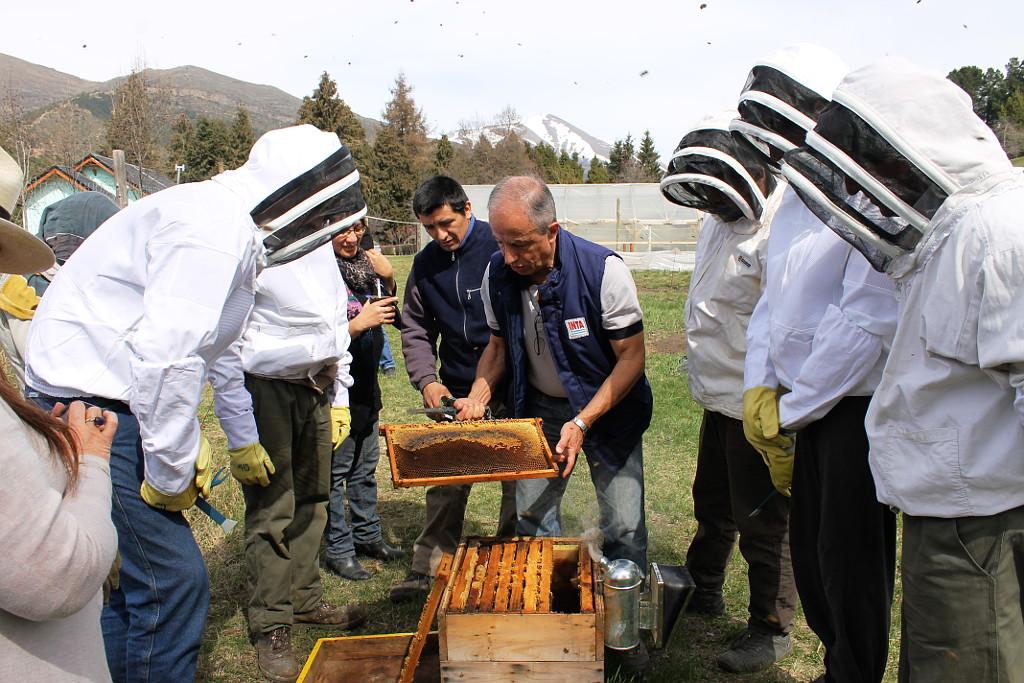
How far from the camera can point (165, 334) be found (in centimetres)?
232

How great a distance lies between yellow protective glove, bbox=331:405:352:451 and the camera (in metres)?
4.10

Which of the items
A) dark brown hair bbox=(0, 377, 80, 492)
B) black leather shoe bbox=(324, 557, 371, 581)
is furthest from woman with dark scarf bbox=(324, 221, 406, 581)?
dark brown hair bbox=(0, 377, 80, 492)

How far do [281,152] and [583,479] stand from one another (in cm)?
249

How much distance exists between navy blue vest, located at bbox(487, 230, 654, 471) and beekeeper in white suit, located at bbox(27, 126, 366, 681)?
1.05 m

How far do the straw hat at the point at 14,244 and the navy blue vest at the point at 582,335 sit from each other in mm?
2003

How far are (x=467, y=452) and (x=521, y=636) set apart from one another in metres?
0.86

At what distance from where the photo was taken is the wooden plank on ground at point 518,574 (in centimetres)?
274

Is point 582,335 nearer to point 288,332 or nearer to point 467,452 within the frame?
point 467,452

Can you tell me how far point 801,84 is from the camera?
2.95 m

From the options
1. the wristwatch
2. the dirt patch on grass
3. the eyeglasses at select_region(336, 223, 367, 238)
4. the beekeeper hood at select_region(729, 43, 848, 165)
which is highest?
the beekeeper hood at select_region(729, 43, 848, 165)

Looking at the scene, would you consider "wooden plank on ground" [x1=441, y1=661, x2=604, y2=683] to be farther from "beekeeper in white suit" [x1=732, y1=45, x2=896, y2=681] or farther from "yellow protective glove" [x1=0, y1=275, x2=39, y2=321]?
"yellow protective glove" [x1=0, y1=275, x2=39, y2=321]

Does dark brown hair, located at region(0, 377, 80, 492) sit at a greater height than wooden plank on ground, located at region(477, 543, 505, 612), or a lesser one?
greater

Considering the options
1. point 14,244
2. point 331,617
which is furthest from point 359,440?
point 14,244

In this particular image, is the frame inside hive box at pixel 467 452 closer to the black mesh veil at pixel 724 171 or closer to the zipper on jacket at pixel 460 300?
the zipper on jacket at pixel 460 300
